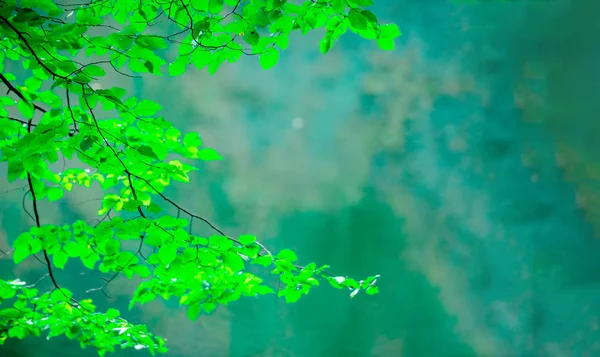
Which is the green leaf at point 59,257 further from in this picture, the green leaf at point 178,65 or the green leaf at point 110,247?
the green leaf at point 178,65

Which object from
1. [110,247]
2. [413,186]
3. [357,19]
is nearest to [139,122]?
[110,247]

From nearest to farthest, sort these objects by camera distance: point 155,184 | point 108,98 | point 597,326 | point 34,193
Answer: point 108,98, point 34,193, point 155,184, point 597,326

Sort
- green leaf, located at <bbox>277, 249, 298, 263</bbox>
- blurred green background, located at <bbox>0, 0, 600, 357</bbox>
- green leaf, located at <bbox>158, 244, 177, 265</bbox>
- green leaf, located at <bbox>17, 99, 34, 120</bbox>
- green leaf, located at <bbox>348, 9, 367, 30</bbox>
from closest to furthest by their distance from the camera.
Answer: green leaf, located at <bbox>348, 9, 367, 30</bbox>
green leaf, located at <bbox>158, 244, 177, 265</bbox>
green leaf, located at <bbox>17, 99, 34, 120</bbox>
green leaf, located at <bbox>277, 249, 298, 263</bbox>
blurred green background, located at <bbox>0, 0, 600, 357</bbox>

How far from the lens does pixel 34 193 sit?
52.0 inches

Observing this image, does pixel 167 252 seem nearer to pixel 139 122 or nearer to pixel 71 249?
pixel 71 249

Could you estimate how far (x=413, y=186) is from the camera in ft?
14.4

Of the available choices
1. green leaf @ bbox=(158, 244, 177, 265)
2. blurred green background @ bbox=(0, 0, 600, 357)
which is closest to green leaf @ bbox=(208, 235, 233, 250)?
green leaf @ bbox=(158, 244, 177, 265)

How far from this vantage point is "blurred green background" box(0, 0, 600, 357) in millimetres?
4234

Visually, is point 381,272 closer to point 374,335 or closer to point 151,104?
point 374,335

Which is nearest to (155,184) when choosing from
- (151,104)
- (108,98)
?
(151,104)

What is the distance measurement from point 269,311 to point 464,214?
2.01 meters

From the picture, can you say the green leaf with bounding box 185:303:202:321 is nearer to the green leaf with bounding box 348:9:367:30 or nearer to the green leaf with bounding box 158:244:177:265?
the green leaf with bounding box 158:244:177:265

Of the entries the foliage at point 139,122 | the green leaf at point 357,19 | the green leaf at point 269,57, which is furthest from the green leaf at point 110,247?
the green leaf at point 357,19

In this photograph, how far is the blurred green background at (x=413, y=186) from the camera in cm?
423
